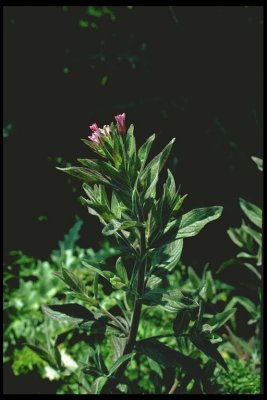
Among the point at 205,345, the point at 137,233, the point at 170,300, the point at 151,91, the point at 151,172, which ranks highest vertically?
the point at 151,91

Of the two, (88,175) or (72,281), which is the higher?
(88,175)

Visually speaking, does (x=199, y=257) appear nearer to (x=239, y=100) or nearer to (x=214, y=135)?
(x=214, y=135)

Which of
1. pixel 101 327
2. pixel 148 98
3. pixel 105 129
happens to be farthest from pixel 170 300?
pixel 148 98

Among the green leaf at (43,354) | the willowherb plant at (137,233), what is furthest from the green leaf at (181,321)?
Answer: the green leaf at (43,354)

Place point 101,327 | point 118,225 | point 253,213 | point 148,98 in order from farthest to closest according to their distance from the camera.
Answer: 1. point 148,98
2. point 253,213
3. point 101,327
4. point 118,225

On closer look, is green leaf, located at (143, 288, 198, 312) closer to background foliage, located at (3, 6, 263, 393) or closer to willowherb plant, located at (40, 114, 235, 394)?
willowherb plant, located at (40, 114, 235, 394)

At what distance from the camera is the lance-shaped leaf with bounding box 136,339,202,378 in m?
1.14

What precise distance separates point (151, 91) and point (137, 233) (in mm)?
1816

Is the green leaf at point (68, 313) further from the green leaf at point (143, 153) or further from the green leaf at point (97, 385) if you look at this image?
the green leaf at point (143, 153)

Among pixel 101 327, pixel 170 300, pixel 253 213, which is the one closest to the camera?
pixel 170 300

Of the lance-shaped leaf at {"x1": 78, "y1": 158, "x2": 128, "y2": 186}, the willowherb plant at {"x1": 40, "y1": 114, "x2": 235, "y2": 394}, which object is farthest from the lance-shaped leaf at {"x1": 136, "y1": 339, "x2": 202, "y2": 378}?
the lance-shaped leaf at {"x1": 78, "y1": 158, "x2": 128, "y2": 186}

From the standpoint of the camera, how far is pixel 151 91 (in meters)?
2.79

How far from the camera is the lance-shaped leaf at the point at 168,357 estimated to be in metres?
1.14

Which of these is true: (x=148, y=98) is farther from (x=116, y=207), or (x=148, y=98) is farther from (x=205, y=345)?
(x=205, y=345)
